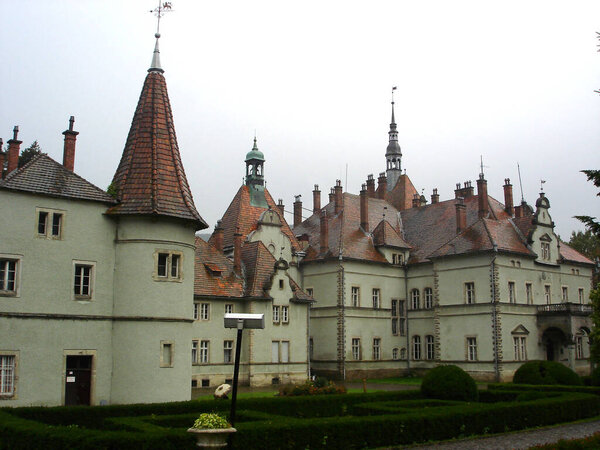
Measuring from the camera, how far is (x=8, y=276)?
24.6m

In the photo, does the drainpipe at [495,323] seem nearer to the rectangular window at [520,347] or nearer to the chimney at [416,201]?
the rectangular window at [520,347]

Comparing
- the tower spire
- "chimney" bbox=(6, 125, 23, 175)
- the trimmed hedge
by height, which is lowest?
the trimmed hedge

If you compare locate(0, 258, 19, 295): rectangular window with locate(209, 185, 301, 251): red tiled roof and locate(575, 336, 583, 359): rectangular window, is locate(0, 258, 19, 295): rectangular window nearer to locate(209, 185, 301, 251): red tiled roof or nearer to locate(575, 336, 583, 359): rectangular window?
locate(209, 185, 301, 251): red tiled roof

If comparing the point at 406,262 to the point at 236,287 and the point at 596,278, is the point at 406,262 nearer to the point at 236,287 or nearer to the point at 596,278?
the point at 236,287

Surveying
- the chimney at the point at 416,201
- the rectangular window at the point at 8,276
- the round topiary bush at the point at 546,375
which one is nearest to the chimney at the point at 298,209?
the chimney at the point at 416,201

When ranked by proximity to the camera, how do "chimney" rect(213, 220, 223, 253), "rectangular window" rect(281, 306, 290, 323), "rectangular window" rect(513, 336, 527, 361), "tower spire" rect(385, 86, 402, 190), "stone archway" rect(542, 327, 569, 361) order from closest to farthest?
"rectangular window" rect(281, 306, 290, 323) < "chimney" rect(213, 220, 223, 253) < "rectangular window" rect(513, 336, 527, 361) < "stone archway" rect(542, 327, 569, 361) < "tower spire" rect(385, 86, 402, 190)

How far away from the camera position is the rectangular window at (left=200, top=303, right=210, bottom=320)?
43219mm

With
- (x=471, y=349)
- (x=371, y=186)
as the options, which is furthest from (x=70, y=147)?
(x=371, y=186)

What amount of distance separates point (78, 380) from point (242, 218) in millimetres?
27866

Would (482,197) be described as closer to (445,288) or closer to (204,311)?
(445,288)

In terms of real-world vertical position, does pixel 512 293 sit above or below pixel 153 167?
below

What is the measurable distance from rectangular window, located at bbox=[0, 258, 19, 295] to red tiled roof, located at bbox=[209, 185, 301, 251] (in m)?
25.8

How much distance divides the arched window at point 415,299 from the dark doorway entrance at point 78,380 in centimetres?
3594

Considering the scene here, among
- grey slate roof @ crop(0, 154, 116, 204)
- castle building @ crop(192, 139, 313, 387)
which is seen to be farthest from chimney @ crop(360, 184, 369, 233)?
grey slate roof @ crop(0, 154, 116, 204)
